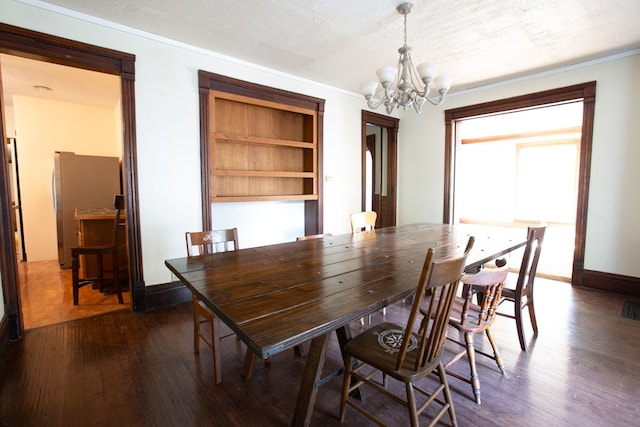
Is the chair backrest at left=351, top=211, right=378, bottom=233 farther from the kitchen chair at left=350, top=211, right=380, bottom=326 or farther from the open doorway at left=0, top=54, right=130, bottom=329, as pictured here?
the open doorway at left=0, top=54, right=130, bottom=329

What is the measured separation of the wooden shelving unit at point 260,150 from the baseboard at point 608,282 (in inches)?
132

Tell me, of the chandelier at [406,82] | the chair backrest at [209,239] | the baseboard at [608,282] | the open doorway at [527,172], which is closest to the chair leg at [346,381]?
the chair backrest at [209,239]

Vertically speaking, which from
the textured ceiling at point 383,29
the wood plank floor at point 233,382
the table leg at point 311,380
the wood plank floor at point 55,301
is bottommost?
the wood plank floor at point 233,382

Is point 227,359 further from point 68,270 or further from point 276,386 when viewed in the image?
point 68,270

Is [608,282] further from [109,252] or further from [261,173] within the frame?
[109,252]

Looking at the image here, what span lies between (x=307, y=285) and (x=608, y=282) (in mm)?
3933

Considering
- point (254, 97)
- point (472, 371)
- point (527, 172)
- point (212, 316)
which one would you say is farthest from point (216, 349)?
point (527, 172)

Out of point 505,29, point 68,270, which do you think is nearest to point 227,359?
→ point 505,29

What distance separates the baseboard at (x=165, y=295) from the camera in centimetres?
302

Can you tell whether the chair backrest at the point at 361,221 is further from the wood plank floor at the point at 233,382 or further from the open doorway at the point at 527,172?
the open doorway at the point at 527,172

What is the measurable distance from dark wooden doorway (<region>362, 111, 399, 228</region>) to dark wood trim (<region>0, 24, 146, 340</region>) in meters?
3.13

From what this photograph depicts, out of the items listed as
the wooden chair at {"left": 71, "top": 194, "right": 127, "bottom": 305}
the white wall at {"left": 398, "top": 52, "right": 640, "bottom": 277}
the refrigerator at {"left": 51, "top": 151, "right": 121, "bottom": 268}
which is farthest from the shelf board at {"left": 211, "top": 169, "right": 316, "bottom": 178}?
the white wall at {"left": 398, "top": 52, "right": 640, "bottom": 277}

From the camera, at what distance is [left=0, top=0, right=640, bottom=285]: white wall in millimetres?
2850

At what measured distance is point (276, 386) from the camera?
1.90 meters
